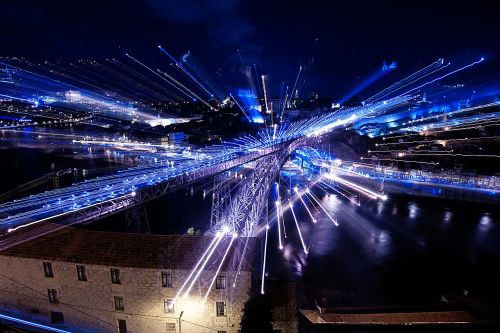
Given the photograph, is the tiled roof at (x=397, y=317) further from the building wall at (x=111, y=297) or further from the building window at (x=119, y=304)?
the building window at (x=119, y=304)

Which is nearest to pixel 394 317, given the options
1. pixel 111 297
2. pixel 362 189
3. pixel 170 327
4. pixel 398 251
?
pixel 170 327

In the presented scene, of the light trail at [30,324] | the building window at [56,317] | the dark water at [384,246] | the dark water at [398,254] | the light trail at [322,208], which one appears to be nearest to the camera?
the light trail at [30,324]

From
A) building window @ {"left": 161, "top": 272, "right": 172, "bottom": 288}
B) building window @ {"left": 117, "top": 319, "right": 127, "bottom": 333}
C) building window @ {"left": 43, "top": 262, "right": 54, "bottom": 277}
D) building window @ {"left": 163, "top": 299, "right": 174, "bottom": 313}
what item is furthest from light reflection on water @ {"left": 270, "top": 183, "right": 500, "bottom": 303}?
building window @ {"left": 43, "top": 262, "right": 54, "bottom": 277}

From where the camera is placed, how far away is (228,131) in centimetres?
5772

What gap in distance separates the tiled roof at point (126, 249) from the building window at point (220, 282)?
14.4 inches

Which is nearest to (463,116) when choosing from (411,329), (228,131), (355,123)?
(355,123)

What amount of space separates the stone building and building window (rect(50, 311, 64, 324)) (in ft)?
0.10

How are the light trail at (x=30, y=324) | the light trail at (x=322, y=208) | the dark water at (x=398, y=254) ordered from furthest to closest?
the light trail at (x=322, y=208) < the dark water at (x=398, y=254) < the light trail at (x=30, y=324)

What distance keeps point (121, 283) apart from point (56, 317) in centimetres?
295

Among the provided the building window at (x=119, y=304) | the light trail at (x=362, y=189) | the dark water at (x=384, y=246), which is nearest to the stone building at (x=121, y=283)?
the building window at (x=119, y=304)

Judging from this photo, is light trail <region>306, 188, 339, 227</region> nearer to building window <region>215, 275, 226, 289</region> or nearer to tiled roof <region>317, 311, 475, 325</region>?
tiled roof <region>317, 311, 475, 325</region>

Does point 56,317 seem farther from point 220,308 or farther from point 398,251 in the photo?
point 398,251

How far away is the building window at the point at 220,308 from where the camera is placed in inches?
394

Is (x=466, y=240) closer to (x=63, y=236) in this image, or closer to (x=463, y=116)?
(x=63, y=236)
